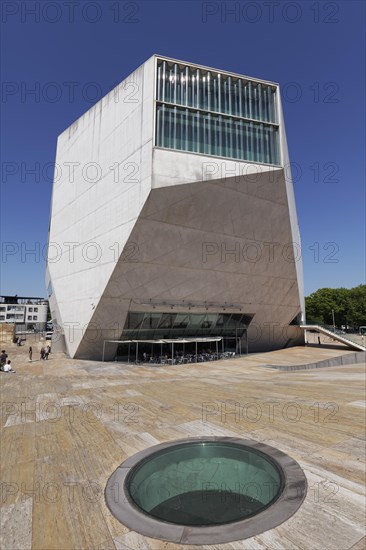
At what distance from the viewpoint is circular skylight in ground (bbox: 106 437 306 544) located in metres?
5.00

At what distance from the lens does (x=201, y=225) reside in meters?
24.5

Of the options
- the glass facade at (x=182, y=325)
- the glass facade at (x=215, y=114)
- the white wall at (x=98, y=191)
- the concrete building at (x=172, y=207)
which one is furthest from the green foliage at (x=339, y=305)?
the white wall at (x=98, y=191)

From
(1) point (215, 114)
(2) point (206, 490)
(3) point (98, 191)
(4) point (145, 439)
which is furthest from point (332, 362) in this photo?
(3) point (98, 191)

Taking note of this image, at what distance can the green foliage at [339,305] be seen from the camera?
3022 inches

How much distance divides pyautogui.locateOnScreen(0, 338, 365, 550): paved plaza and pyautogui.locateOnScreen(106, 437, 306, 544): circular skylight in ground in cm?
24

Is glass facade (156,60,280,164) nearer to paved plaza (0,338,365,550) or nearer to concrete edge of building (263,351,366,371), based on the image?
concrete edge of building (263,351,366,371)

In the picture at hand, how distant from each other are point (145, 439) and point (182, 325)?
23.6 metres

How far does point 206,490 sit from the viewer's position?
22.0 feet

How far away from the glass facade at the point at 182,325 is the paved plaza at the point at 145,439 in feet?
36.4

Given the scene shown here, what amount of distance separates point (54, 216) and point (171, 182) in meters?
21.5

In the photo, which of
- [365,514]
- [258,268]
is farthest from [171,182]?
A: [365,514]

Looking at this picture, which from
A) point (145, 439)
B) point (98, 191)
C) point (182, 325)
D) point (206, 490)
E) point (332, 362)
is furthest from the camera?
point (182, 325)

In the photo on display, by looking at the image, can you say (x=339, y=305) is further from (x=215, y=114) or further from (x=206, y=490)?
(x=206, y=490)

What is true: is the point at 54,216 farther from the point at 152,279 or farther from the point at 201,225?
the point at 201,225
